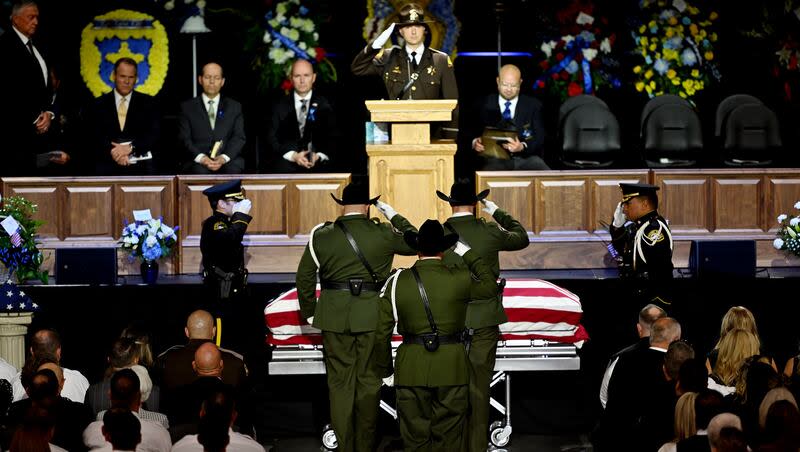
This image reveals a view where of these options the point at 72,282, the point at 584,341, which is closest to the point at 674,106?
the point at 584,341

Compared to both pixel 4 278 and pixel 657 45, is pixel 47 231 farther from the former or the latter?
pixel 657 45

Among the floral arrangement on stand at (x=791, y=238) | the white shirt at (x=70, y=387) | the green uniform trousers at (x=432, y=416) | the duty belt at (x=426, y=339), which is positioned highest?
the floral arrangement on stand at (x=791, y=238)

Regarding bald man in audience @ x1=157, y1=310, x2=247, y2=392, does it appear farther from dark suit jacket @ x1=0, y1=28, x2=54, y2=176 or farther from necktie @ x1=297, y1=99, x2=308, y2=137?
dark suit jacket @ x1=0, y1=28, x2=54, y2=176

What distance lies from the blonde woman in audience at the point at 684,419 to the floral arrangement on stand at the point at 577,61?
6776 mm

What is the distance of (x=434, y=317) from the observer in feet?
25.4

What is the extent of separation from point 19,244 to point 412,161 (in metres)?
2.73

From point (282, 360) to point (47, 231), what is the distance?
3022 mm

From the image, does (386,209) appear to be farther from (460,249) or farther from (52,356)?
(52,356)

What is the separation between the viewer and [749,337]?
26.7 ft

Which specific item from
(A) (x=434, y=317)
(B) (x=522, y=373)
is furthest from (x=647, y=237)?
(A) (x=434, y=317)

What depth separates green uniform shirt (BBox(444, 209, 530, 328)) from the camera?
841cm

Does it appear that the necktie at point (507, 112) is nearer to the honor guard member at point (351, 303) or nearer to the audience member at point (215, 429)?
the honor guard member at point (351, 303)

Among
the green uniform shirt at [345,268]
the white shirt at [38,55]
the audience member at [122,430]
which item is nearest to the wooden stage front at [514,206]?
the white shirt at [38,55]

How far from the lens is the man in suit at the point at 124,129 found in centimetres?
1145
